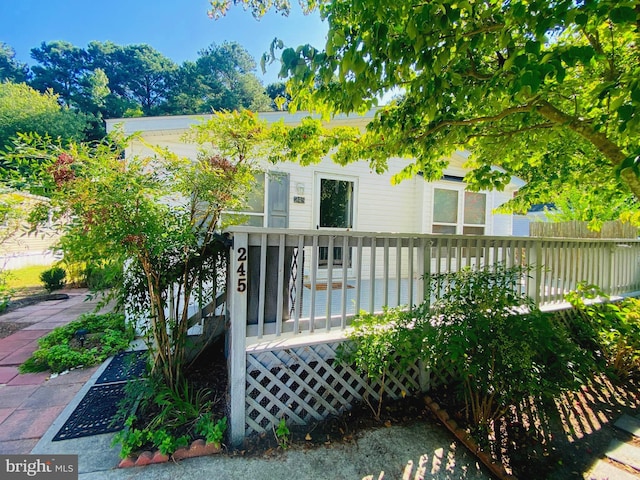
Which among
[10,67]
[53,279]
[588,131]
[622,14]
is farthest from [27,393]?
[10,67]

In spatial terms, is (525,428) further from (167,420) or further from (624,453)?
(167,420)

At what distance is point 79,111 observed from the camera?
20.3 metres

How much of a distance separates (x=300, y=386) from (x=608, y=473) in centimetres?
236

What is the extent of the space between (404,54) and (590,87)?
2617 millimetres

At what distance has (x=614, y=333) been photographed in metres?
3.34

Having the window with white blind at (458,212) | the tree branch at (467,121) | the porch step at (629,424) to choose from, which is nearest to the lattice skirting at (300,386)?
the porch step at (629,424)

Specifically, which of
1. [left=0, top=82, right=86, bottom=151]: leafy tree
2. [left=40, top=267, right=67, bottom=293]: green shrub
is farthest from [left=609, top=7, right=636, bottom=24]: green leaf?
[left=0, top=82, right=86, bottom=151]: leafy tree

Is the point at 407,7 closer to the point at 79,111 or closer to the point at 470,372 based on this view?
the point at 470,372

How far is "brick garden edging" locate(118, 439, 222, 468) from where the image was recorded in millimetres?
1956

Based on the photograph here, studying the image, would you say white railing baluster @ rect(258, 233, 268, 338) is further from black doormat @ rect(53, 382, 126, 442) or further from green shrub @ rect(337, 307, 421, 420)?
black doormat @ rect(53, 382, 126, 442)

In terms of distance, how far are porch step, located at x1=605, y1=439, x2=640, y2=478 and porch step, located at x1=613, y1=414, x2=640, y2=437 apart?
0.27 meters

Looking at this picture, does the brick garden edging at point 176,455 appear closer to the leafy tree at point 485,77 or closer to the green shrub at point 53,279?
the leafy tree at point 485,77

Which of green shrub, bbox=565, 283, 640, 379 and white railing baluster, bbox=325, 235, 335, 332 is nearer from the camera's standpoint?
white railing baluster, bbox=325, 235, 335, 332

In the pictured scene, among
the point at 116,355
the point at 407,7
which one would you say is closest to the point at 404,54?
the point at 407,7
